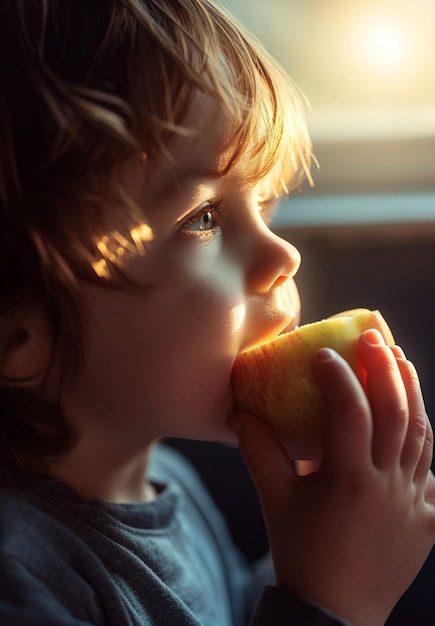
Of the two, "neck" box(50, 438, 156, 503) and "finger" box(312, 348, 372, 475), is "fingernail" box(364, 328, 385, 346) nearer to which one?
"finger" box(312, 348, 372, 475)

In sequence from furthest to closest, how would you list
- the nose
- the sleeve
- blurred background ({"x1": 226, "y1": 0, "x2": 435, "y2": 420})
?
blurred background ({"x1": 226, "y1": 0, "x2": 435, "y2": 420})
the nose
the sleeve

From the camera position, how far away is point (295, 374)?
2.46 ft

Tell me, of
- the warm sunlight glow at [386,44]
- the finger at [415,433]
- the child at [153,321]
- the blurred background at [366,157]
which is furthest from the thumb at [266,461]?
the warm sunlight glow at [386,44]

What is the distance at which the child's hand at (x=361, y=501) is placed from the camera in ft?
2.31

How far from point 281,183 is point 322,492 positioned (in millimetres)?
377

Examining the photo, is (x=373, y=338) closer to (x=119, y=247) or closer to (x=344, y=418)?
(x=344, y=418)

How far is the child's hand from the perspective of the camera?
0.70 m

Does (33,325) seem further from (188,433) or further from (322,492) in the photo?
(322,492)

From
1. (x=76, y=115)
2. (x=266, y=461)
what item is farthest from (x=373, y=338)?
(x=76, y=115)

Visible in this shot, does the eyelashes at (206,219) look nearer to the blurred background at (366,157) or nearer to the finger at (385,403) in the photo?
the finger at (385,403)

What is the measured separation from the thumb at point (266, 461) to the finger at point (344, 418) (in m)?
0.06

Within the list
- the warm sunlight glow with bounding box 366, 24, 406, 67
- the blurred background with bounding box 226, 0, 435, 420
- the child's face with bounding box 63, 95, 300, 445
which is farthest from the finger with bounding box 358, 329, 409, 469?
the warm sunlight glow with bounding box 366, 24, 406, 67

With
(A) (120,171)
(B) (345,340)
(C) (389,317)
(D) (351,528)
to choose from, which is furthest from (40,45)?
(C) (389,317)

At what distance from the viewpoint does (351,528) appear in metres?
0.71
